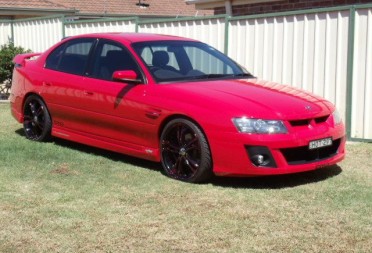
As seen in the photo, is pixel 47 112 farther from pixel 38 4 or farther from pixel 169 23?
pixel 38 4

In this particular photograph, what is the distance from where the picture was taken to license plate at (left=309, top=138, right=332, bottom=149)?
6403mm

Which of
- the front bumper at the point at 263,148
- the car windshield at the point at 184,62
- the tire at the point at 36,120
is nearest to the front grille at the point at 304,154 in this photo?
the front bumper at the point at 263,148

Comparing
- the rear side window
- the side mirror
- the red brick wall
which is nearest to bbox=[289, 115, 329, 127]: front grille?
the side mirror

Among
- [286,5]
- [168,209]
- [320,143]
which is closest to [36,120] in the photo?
[168,209]

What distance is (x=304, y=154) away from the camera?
6.46m

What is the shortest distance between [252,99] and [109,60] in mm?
2142

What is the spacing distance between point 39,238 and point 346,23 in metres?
5.96

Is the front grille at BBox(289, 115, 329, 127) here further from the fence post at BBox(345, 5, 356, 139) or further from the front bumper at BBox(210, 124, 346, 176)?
the fence post at BBox(345, 5, 356, 139)

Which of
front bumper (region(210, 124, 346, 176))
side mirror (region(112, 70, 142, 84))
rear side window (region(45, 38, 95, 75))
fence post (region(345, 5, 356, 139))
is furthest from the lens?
fence post (region(345, 5, 356, 139))

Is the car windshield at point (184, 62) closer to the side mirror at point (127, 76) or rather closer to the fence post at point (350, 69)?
the side mirror at point (127, 76)

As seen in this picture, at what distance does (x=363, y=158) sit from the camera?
7.98 meters

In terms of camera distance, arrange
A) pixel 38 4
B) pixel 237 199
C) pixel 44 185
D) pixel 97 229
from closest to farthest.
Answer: pixel 97 229 → pixel 237 199 → pixel 44 185 → pixel 38 4

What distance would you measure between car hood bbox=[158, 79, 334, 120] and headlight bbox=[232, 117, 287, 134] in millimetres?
53

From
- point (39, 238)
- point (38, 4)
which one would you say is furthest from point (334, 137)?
point (38, 4)
